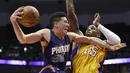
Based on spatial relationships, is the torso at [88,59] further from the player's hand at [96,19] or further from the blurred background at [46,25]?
the blurred background at [46,25]

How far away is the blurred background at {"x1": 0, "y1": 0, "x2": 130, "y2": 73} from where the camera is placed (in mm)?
13227

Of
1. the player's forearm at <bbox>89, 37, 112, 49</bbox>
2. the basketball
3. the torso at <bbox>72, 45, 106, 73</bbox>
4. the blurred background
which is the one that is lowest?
the blurred background

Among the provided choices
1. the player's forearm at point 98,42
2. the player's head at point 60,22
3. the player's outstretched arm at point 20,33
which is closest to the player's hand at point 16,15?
the player's outstretched arm at point 20,33

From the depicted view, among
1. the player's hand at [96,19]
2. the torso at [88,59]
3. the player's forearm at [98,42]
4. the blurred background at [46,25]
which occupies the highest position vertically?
the player's hand at [96,19]

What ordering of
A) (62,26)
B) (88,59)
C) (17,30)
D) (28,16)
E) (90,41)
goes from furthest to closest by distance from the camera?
(88,59) → (90,41) → (62,26) → (28,16) → (17,30)

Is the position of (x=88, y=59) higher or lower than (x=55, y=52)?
lower

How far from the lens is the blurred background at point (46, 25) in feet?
43.4

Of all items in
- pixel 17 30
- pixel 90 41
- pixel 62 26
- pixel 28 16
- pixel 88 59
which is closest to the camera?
pixel 17 30

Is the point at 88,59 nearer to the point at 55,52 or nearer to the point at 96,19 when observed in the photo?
the point at 96,19

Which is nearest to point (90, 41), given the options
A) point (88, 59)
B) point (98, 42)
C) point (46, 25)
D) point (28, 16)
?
point (98, 42)

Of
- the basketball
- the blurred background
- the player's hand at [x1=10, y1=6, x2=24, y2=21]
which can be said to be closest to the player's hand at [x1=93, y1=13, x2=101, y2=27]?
the basketball

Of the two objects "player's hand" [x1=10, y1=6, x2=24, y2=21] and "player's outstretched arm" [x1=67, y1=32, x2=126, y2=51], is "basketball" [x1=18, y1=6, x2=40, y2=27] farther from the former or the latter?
"player's outstretched arm" [x1=67, y1=32, x2=126, y2=51]

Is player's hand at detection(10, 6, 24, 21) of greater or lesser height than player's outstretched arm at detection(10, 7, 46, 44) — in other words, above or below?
above

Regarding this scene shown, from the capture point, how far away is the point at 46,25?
14.1 metres
